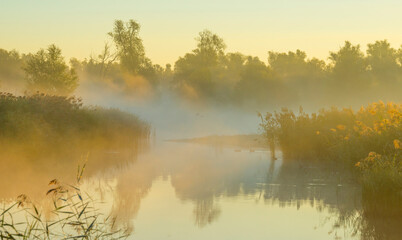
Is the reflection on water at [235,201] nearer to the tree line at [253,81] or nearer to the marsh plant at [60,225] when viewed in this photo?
the marsh plant at [60,225]

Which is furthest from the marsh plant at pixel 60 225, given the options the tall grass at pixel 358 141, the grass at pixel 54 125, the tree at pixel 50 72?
the tree at pixel 50 72

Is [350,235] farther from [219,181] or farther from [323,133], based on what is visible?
[323,133]

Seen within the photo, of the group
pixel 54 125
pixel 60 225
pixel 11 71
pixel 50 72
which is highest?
pixel 11 71

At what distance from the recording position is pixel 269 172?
79.5 feet

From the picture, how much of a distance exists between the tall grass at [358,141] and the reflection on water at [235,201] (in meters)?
0.83

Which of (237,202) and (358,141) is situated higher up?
(358,141)

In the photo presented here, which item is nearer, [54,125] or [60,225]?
[60,225]

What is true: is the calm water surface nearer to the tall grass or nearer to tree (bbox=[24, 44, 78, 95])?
the tall grass

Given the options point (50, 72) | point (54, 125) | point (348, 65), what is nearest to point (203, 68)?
point (348, 65)

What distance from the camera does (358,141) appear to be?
71.2 ft

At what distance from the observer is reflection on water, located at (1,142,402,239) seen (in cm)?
1234

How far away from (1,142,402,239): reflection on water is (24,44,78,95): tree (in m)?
38.3

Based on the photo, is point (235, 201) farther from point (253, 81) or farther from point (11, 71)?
point (11, 71)

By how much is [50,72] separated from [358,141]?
48.0 meters
